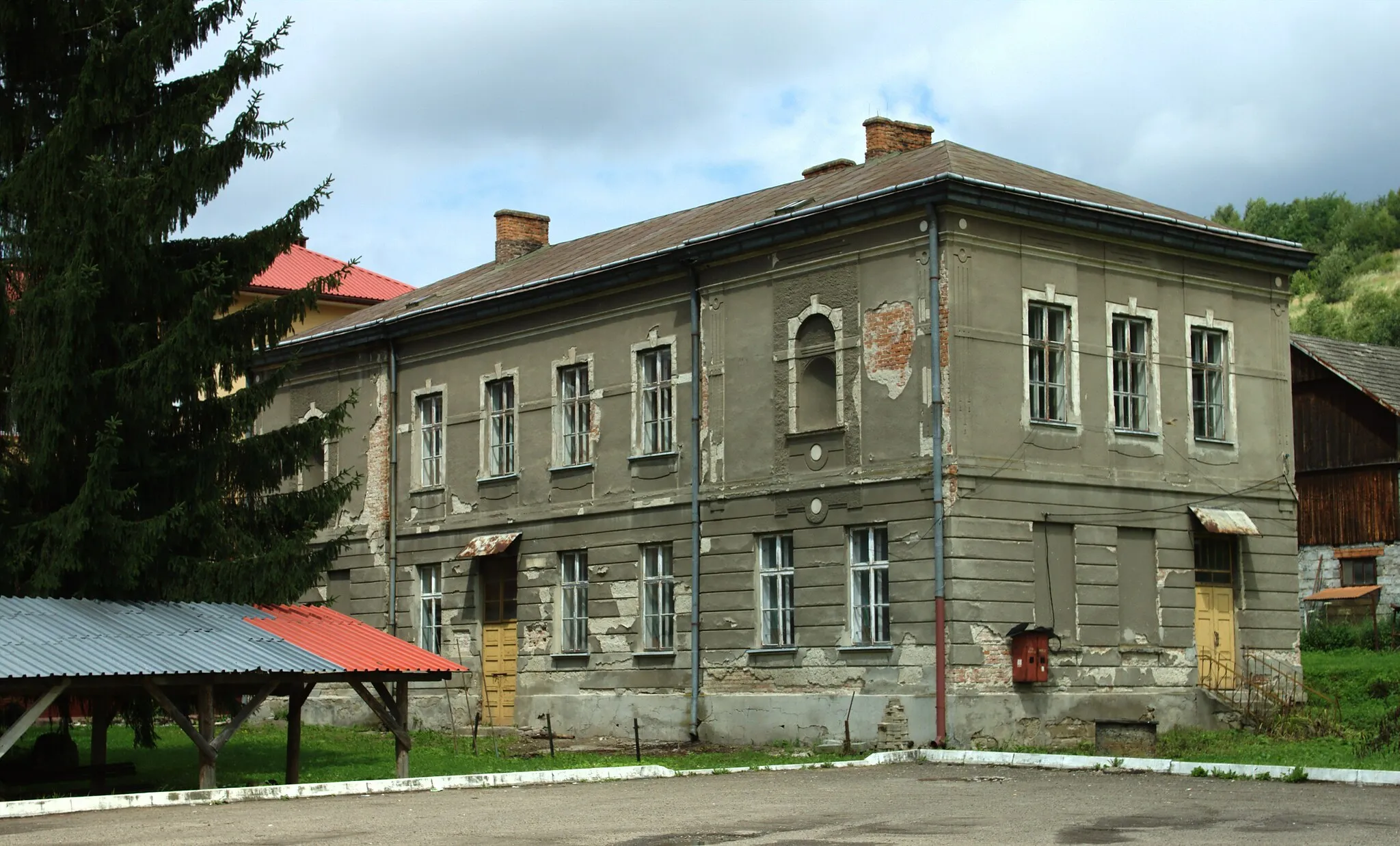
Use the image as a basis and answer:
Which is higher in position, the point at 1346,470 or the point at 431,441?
the point at 431,441

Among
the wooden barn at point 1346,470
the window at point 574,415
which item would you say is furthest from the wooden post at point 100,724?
the wooden barn at point 1346,470

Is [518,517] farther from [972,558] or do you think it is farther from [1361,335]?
[1361,335]

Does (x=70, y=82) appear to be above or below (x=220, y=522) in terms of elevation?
above

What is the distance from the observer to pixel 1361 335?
77.3 meters

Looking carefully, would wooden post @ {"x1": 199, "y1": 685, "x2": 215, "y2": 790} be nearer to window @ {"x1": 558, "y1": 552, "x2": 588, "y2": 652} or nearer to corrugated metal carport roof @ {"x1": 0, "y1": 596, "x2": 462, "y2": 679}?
corrugated metal carport roof @ {"x1": 0, "y1": 596, "x2": 462, "y2": 679}

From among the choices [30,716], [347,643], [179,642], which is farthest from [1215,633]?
[30,716]

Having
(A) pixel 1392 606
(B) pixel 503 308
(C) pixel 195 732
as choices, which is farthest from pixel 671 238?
(A) pixel 1392 606

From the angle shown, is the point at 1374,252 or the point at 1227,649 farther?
the point at 1374,252

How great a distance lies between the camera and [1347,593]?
1577 inches

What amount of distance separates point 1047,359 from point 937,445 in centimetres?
267

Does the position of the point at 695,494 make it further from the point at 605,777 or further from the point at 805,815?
the point at 805,815

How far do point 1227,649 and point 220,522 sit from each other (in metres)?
15.4

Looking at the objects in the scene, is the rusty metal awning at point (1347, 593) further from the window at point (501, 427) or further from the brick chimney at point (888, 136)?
the window at point (501, 427)

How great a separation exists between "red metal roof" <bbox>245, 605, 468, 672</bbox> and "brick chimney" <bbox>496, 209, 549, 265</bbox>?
1696 cm
